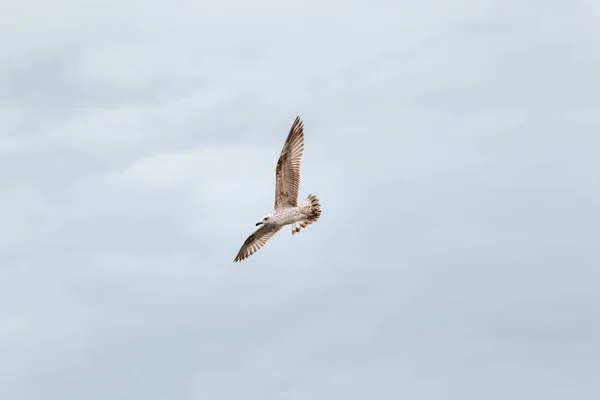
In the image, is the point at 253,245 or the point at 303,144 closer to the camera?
the point at 303,144

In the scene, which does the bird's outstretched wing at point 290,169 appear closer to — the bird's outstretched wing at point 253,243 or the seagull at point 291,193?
the seagull at point 291,193

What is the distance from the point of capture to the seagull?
75.8 metres

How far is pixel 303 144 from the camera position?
76.4 m

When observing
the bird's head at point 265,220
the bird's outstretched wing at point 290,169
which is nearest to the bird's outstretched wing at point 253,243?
the bird's head at point 265,220

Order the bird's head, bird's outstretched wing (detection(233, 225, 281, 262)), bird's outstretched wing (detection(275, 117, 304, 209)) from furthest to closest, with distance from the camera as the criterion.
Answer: bird's outstretched wing (detection(233, 225, 281, 262)) < the bird's head < bird's outstretched wing (detection(275, 117, 304, 209))

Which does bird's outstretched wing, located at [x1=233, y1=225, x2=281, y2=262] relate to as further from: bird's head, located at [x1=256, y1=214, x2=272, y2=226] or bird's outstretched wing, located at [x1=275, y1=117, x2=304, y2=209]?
bird's outstretched wing, located at [x1=275, y1=117, x2=304, y2=209]

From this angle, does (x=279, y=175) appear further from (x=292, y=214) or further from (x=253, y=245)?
(x=253, y=245)

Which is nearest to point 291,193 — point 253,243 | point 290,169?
point 290,169

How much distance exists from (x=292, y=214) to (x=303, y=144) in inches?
183

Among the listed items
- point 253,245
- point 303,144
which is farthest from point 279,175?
point 253,245

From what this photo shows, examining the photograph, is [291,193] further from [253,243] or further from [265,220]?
[253,243]

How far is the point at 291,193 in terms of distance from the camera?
76.4 metres

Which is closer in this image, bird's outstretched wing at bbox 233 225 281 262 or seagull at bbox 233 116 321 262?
seagull at bbox 233 116 321 262


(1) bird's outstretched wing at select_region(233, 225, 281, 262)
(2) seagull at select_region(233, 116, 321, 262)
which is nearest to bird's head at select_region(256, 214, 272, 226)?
(2) seagull at select_region(233, 116, 321, 262)
